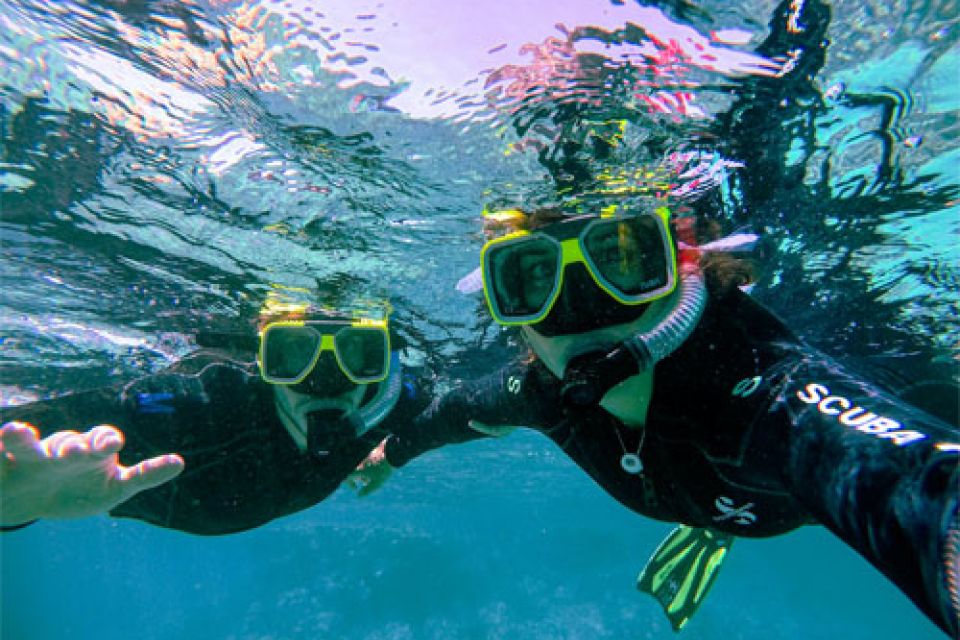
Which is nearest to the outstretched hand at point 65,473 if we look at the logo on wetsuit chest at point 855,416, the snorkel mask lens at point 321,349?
the snorkel mask lens at point 321,349

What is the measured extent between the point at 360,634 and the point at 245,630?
913cm

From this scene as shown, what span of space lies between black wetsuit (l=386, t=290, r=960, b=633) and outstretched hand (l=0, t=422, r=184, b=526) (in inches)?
123

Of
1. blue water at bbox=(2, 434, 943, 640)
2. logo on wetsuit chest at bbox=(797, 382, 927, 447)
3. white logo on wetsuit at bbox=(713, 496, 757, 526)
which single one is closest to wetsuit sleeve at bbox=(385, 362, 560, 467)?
white logo on wetsuit at bbox=(713, 496, 757, 526)

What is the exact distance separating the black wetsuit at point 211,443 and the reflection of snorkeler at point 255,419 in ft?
0.04

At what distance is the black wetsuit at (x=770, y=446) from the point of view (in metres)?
1.64

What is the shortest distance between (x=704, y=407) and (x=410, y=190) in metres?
4.96

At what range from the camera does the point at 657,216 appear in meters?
3.73

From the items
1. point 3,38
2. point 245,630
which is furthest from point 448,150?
point 245,630

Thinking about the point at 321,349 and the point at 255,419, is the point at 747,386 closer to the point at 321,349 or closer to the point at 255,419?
Answer: the point at 321,349

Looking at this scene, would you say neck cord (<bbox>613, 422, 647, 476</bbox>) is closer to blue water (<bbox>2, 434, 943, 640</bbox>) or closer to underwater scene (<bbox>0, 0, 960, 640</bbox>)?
underwater scene (<bbox>0, 0, 960, 640</bbox>)

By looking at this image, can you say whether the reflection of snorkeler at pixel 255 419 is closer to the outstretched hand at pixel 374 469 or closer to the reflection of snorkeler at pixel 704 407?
the outstretched hand at pixel 374 469

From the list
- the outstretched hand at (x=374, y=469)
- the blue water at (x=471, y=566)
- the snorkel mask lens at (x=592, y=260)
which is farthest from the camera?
the blue water at (x=471, y=566)

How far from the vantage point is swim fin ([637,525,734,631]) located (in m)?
6.61

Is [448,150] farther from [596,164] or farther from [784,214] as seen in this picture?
[784,214]
